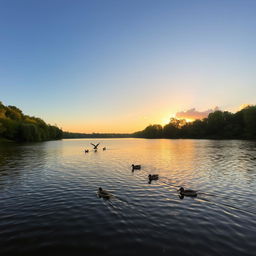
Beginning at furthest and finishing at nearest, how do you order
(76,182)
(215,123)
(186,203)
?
1. (215,123)
2. (76,182)
3. (186,203)

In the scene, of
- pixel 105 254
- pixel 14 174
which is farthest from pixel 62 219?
pixel 14 174

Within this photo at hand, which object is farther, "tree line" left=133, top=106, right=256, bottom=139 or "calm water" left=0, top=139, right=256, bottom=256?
"tree line" left=133, top=106, right=256, bottom=139

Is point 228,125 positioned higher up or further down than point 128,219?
higher up

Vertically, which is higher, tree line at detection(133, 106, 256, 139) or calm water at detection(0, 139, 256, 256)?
tree line at detection(133, 106, 256, 139)

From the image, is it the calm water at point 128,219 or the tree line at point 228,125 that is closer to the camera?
the calm water at point 128,219

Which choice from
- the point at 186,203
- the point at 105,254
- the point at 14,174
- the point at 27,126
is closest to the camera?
the point at 105,254

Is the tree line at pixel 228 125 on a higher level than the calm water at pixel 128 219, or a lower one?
higher

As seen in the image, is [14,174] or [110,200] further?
→ [14,174]

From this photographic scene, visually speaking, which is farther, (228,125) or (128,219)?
(228,125)

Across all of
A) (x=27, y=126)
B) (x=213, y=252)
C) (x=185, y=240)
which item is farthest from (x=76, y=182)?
(x=27, y=126)

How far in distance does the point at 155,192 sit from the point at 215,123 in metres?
174

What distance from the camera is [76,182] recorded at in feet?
77.6

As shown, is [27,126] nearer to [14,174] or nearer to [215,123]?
[14,174]

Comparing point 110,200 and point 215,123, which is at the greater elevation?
point 215,123
